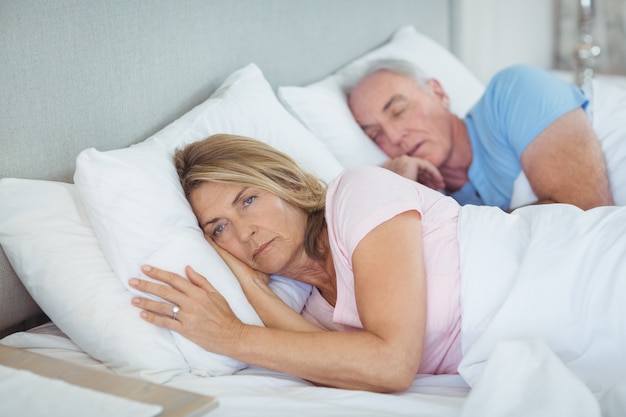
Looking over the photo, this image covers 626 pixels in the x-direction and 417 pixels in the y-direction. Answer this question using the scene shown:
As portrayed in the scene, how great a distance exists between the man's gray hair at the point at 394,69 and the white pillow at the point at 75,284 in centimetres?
115

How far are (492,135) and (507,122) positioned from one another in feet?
0.22

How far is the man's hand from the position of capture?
215 cm

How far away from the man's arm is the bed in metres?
0.06

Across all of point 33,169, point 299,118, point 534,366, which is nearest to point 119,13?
point 33,169

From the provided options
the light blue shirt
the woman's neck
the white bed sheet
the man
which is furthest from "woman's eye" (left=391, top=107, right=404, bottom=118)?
the white bed sheet

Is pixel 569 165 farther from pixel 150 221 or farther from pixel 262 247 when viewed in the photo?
pixel 150 221

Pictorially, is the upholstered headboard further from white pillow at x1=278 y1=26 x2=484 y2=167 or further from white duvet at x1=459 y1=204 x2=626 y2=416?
white duvet at x1=459 y1=204 x2=626 y2=416

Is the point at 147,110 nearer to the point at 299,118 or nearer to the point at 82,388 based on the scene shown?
the point at 299,118

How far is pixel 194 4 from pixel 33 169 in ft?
1.95

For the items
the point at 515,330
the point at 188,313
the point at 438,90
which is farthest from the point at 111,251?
the point at 438,90

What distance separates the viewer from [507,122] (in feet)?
6.94

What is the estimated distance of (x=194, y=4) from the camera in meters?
1.79

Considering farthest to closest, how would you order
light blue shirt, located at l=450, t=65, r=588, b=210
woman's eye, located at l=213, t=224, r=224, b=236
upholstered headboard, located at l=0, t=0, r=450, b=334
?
light blue shirt, located at l=450, t=65, r=588, b=210
woman's eye, located at l=213, t=224, r=224, b=236
upholstered headboard, located at l=0, t=0, r=450, b=334

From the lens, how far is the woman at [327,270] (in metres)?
1.24
